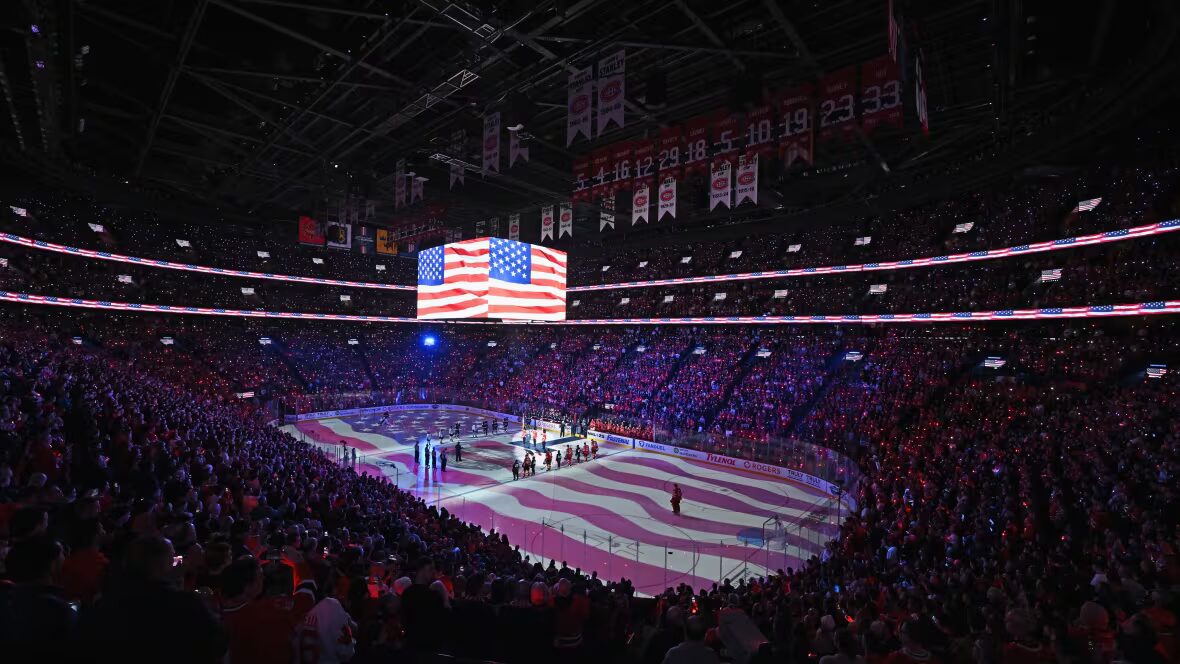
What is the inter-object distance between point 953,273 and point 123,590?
32.8 metres

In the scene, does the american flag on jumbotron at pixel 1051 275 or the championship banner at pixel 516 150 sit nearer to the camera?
the championship banner at pixel 516 150

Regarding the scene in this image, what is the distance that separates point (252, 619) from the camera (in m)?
3.20

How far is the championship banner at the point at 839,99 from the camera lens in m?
11.5

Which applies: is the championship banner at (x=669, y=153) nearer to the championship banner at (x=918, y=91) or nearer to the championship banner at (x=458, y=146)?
the championship banner at (x=918, y=91)

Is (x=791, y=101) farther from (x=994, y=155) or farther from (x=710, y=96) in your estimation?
(x=994, y=155)

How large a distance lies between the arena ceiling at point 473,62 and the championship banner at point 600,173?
2.14 m

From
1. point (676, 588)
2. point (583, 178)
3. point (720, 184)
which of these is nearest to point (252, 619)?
point (676, 588)

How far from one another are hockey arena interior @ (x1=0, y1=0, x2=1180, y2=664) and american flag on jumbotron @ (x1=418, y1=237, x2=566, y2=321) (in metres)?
0.27

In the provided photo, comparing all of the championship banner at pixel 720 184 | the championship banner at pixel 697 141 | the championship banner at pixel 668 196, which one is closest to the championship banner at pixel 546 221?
the championship banner at pixel 668 196

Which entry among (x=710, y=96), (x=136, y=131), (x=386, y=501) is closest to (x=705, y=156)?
(x=710, y=96)

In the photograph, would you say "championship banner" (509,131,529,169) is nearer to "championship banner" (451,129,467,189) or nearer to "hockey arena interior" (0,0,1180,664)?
"hockey arena interior" (0,0,1180,664)

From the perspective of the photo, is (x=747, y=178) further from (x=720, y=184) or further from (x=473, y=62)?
(x=473, y=62)

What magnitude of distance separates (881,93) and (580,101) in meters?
6.84

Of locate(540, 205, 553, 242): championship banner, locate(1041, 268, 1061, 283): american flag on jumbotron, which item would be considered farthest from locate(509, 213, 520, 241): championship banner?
locate(1041, 268, 1061, 283): american flag on jumbotron
